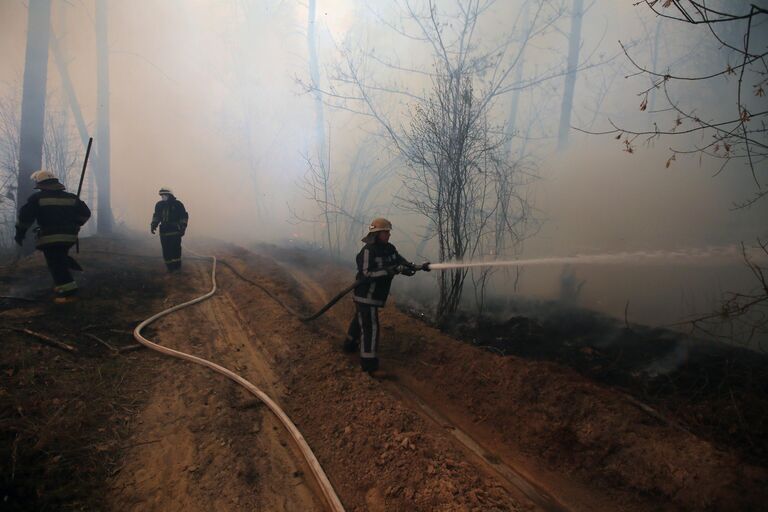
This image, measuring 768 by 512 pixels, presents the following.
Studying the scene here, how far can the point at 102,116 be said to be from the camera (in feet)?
52.2

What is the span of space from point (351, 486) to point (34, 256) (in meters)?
10.2

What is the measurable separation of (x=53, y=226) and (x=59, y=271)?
2.59ft

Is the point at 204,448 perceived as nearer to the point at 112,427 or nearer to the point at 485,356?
the point at 112,427

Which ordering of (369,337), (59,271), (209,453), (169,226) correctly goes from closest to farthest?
1. (209,453)
2. (369,337)
3. (59,271)
4. (169,226)

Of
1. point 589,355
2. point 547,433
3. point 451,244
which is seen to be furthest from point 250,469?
point 451,244

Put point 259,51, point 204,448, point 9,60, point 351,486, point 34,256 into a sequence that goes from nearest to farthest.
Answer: point 351,486 < point 204,448 < point 34,256 < point 9,60 < point 259,51

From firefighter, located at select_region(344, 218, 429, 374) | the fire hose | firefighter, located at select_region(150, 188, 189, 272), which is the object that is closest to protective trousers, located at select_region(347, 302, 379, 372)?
firefighter, located at select_region(344, 218, 429, 374)

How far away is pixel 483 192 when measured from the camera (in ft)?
25.2

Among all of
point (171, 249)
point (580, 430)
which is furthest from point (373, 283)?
point (171, 249)

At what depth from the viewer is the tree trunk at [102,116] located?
51.4ft

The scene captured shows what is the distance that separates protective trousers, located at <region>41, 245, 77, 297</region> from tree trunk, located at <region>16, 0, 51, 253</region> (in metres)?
5.81

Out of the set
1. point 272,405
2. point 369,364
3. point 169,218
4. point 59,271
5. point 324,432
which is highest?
point 169,218

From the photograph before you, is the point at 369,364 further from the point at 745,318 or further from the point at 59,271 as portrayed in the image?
the point at 745,318

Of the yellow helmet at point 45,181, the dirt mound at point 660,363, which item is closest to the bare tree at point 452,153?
the dirt mound at point 660,363
